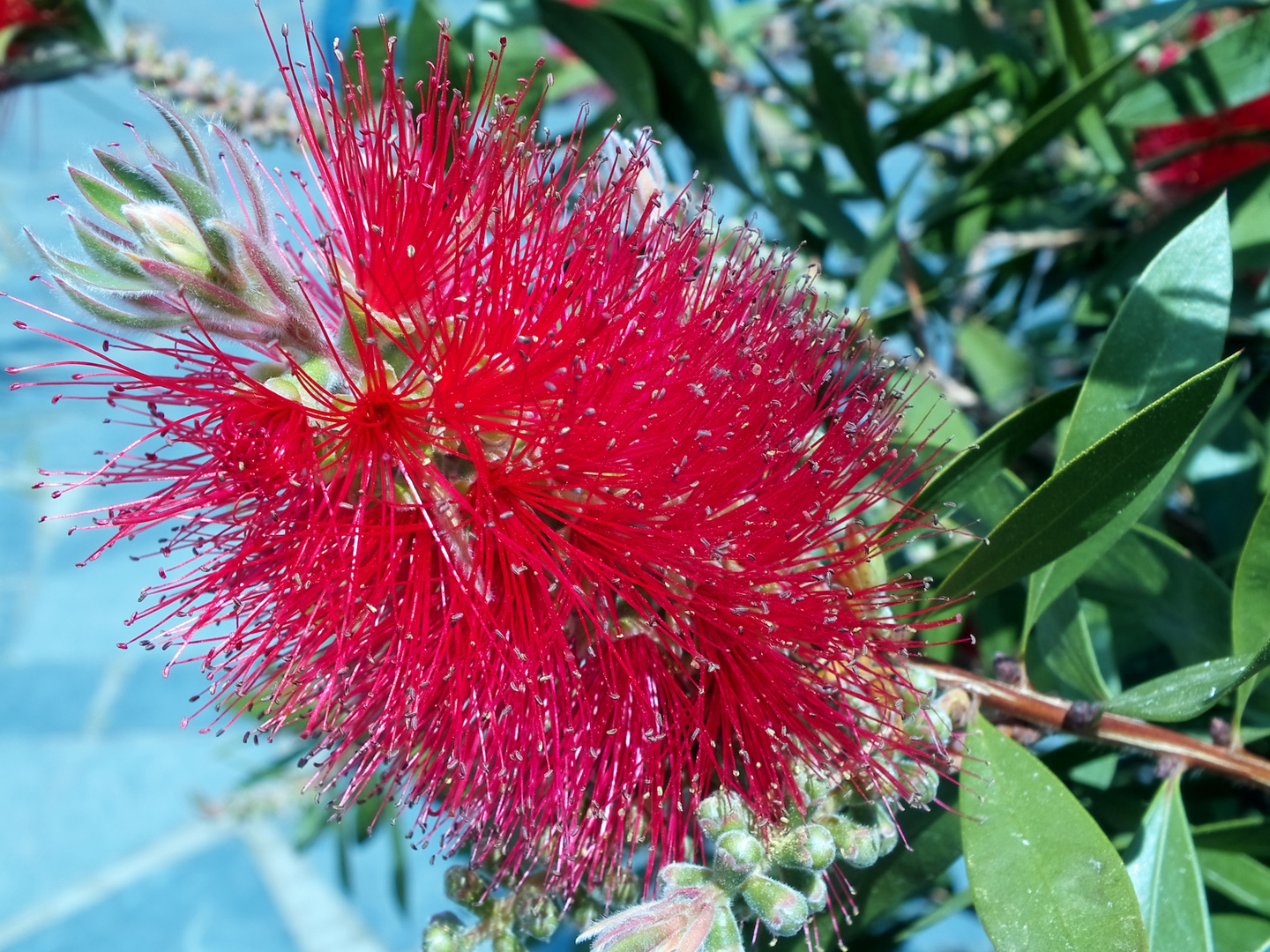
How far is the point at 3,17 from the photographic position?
1533 millimetres

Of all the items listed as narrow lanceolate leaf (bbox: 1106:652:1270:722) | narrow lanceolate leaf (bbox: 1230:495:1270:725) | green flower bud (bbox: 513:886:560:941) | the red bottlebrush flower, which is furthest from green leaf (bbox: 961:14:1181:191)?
green flower bud (bbox: 513:886:560:941)

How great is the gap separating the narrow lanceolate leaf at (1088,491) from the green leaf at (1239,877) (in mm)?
399

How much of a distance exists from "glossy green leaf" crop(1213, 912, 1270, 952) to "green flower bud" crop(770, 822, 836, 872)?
50 cm

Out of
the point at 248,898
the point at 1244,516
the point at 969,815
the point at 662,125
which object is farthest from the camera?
the point at 248,898

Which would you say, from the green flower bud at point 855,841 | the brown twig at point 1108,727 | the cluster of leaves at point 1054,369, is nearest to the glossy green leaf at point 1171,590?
the cluster of leaves at point 1054,369

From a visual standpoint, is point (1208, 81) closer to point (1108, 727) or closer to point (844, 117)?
point (844, 117)

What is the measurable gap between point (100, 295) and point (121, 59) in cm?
113

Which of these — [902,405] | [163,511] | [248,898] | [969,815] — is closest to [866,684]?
[969,815]

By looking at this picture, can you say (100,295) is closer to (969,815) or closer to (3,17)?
(969,815)

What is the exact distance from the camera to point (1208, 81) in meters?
1.24

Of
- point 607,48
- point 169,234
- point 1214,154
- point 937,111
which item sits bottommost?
point 1214,154

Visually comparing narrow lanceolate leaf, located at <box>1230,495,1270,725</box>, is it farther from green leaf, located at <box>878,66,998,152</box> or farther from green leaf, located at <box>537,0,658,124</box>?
green leaf, located at <box>537,0,658,124</box>

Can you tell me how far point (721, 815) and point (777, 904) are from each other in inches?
3.3

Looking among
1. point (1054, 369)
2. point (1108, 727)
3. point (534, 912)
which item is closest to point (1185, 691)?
point (1108, 727)
